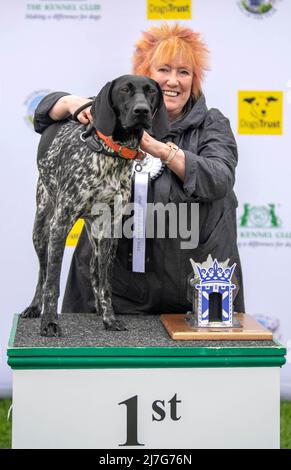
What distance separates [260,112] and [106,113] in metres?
1.56

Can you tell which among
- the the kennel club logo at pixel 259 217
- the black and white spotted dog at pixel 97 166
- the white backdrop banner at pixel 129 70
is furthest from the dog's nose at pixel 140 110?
the the kennel club logo at pixel 259 217

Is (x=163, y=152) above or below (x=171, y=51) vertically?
below

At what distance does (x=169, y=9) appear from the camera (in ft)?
11.7

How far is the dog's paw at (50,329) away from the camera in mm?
2334

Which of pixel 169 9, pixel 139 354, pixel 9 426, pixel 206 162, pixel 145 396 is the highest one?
pixel 169 9

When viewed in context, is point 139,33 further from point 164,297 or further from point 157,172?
point 164,297

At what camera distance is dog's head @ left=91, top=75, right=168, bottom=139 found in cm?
218

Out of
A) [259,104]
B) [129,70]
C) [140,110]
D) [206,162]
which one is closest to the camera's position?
[140,110]

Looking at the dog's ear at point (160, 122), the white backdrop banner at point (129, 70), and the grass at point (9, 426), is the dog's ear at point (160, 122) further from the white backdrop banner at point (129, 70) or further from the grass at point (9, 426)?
the grass at point (9, 426)

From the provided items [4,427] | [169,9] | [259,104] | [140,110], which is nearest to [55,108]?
[140,110]

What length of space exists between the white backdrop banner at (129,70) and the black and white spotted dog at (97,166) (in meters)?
1.16

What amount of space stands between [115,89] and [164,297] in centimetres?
77

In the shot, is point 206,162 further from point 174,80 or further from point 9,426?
point 9,426

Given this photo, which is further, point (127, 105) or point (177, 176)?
point (177, 176)
